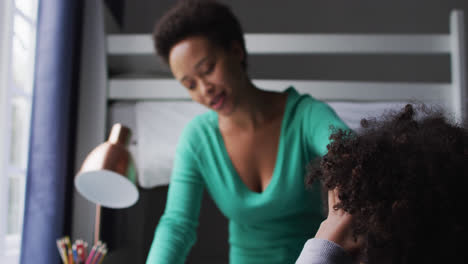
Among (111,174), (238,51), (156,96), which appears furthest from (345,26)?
(111,174)

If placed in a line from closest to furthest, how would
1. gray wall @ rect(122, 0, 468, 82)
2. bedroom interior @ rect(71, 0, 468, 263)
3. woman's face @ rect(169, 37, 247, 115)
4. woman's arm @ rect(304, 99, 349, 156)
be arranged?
woman's arm @ rect(304, 99, 349, 156)
woman's face @ rect(169, 37, 247, 115)
bedroom interior @ rect(71, 0, 468, 263)
gray wall @ rect(122, 0, 468, 82)

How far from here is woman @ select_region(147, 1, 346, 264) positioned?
933 mm

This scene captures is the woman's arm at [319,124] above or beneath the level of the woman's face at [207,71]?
beneath

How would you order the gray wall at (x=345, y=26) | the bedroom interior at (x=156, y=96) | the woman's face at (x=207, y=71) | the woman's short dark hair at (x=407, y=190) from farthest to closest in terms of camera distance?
the gray wall at (x=345, y=26) → the bedroom interior at (x=156, y=96) → the woman's face at (x=207, y=71) → the woman's short dark hair at (x=407, y=190)

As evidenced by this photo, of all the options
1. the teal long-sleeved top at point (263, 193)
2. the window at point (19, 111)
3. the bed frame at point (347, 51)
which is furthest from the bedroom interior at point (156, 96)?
the teal long-sleeved top at point (263, 193)

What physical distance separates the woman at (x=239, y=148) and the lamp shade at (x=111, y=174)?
15cm

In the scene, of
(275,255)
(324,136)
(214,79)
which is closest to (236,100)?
(214,79)

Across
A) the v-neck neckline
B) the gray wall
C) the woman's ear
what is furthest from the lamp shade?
the gray wall

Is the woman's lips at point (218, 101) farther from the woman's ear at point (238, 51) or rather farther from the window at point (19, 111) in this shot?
the window at point (19, 111)

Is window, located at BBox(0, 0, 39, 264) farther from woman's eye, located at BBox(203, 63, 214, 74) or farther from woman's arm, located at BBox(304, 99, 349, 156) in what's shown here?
woman's arm, located at BBox(304, 99, 349, 156)

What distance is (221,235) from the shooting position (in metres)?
1.68

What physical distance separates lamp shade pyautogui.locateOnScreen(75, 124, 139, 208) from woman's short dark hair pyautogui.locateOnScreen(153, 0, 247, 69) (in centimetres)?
31

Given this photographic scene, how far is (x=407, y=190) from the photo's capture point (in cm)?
37

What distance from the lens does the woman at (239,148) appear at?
3.06 feet
